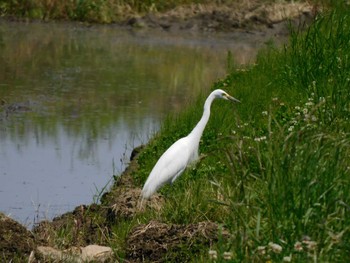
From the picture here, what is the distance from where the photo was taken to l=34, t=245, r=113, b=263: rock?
664 cm

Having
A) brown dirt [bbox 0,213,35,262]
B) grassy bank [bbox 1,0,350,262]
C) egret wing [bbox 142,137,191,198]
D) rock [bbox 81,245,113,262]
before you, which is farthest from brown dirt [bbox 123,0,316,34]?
brown dirt [bbox 0,213,35,262]

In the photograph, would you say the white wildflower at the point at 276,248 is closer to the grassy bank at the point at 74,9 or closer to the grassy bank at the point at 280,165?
the grassy bank at the point at 280,165

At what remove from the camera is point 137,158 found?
10164mm

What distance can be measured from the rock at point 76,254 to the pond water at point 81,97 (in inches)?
58.8

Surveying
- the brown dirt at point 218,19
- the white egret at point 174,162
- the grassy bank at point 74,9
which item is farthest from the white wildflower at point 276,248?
the grassy bank at point 74,9

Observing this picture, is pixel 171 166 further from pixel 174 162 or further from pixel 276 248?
pixel 276 248

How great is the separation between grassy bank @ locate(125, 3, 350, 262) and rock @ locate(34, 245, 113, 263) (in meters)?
0.53

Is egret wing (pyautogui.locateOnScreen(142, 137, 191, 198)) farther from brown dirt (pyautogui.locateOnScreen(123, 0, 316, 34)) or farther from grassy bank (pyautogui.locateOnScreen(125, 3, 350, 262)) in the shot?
brown dirt (pyautogui.locateOnScreen(123, 0, 316, 34))

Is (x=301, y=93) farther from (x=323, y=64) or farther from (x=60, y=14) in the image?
(x=60, y=14)

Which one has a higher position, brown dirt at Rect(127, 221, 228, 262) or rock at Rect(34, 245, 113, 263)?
brown dirt at Rect(127, 221, 228, 262)

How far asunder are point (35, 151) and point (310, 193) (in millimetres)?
6078

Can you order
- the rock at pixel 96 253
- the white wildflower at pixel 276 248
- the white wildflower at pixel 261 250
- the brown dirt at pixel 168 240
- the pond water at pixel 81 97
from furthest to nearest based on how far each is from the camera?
the pond water at pixel 81 97, the rock at pixel 96 253, the brown dirt at pixel 168 240, the white wildflower at pixel 261 250, the white wildflower at pixel 276 248

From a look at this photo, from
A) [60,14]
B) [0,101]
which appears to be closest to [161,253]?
[0,101]

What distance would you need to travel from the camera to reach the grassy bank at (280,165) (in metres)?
5.48
